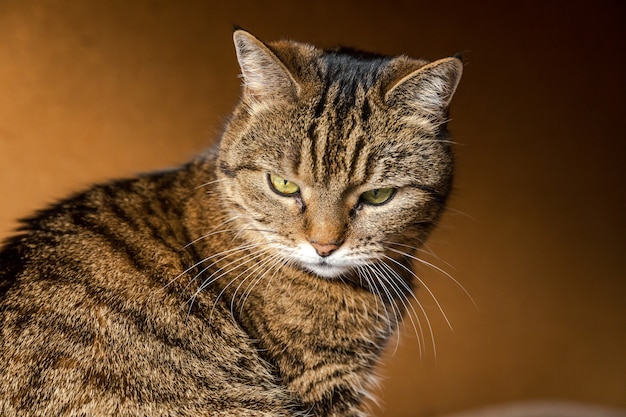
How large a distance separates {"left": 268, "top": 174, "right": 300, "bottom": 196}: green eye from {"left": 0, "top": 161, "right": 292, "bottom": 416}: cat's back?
0.24m

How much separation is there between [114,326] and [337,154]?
53cm

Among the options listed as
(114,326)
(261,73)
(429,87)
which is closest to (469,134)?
(429,87)

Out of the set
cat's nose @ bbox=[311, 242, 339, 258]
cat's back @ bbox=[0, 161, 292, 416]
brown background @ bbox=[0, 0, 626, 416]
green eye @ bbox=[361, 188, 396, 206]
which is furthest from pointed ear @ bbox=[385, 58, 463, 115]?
brown background @ bbox=[0, 0, 626, 416]

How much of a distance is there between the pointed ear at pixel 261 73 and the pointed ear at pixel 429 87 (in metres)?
0.21

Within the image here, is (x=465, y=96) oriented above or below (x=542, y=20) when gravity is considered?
below

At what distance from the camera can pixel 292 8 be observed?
7.95 ft

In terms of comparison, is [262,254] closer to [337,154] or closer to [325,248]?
[325,248]

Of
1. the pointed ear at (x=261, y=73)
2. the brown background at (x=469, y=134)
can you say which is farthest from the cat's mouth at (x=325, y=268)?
the brown background at (x=469, y=134)

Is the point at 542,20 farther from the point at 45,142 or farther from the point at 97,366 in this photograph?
the point at 97,366

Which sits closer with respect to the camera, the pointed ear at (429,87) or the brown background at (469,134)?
the pointed ear at (429,87)

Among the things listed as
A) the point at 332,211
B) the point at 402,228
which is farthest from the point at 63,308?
the point at 402,228

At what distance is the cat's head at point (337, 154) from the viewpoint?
48.2 inches

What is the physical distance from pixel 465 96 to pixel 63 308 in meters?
2.05

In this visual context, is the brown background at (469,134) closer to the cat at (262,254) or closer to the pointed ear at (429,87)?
the cat at (262,254)
